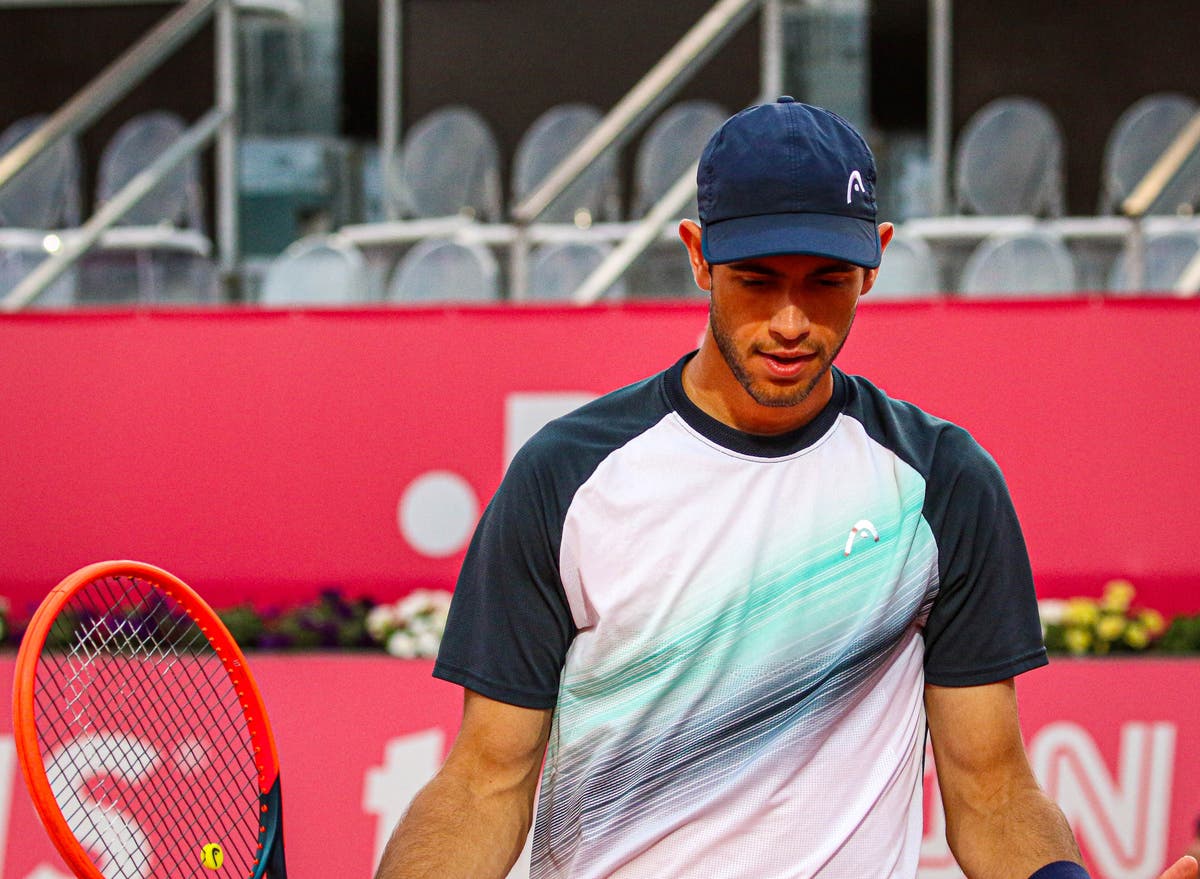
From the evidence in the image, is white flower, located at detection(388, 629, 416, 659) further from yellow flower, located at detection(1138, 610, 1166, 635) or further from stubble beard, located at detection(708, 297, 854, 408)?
stubble beard, located at detection(708, 297, 854, 408)

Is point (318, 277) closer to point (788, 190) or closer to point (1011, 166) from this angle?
point (1011, 166)

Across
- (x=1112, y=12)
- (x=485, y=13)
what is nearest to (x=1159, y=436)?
(x=1112, y=12)

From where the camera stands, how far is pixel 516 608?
2.09 metres

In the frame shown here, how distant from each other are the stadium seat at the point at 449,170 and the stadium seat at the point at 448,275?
1.49 metres

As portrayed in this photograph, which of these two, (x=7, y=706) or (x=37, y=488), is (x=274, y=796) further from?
(x=37, y=488)

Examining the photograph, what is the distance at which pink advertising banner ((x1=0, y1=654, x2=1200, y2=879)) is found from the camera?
4.43 metres

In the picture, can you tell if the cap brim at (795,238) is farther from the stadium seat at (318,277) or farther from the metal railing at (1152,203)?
the stadium seat at (318,277)

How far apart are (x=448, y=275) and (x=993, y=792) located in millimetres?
5262

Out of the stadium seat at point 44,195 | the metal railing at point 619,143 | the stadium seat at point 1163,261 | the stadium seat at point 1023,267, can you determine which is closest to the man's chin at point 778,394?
the metal railing at point 619,143

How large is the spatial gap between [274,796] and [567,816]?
2.00 feet

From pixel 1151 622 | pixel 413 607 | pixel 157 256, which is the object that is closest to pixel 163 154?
pixel 157 256

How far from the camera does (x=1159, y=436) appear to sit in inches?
206

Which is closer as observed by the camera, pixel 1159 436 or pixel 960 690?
pixel 960 690

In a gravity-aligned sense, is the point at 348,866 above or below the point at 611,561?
below
